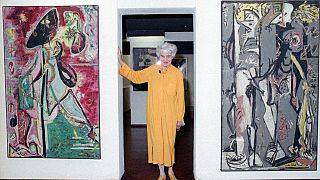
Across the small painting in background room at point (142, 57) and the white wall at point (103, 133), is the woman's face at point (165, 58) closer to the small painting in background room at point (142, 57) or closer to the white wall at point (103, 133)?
the white wall at point (103, 133)

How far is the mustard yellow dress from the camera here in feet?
12.2

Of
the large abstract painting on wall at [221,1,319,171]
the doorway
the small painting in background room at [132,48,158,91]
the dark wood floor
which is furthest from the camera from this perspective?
the small painting in background room at [132,48,158,91]

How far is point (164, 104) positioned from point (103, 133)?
748 millimetres

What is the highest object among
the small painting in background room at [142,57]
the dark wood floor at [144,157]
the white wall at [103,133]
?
the small painting in background room at [142,57]

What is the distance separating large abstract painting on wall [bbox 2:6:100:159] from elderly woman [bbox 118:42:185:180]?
1.47 feet

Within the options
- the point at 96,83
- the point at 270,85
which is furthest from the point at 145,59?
the point at 270,85

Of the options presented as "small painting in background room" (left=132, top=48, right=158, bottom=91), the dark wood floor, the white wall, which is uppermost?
"small painting in background room" (left=132, top=48, right=158, bottom=91)

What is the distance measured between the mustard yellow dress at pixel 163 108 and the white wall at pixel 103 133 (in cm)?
22

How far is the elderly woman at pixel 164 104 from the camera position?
→ 3.72 m

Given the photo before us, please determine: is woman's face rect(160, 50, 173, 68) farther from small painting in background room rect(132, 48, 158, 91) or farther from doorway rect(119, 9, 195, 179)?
small painting in background room rect(132, 48, 158, 91)

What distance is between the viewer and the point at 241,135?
3.74 metres

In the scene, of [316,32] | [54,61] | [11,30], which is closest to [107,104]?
[54,61]

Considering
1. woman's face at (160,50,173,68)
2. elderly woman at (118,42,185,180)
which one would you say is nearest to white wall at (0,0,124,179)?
elderly woman at (118,42,185,180)

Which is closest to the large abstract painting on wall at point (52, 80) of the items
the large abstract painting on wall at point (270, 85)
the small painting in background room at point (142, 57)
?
the large abstract painting on wall at point (270, 85)
